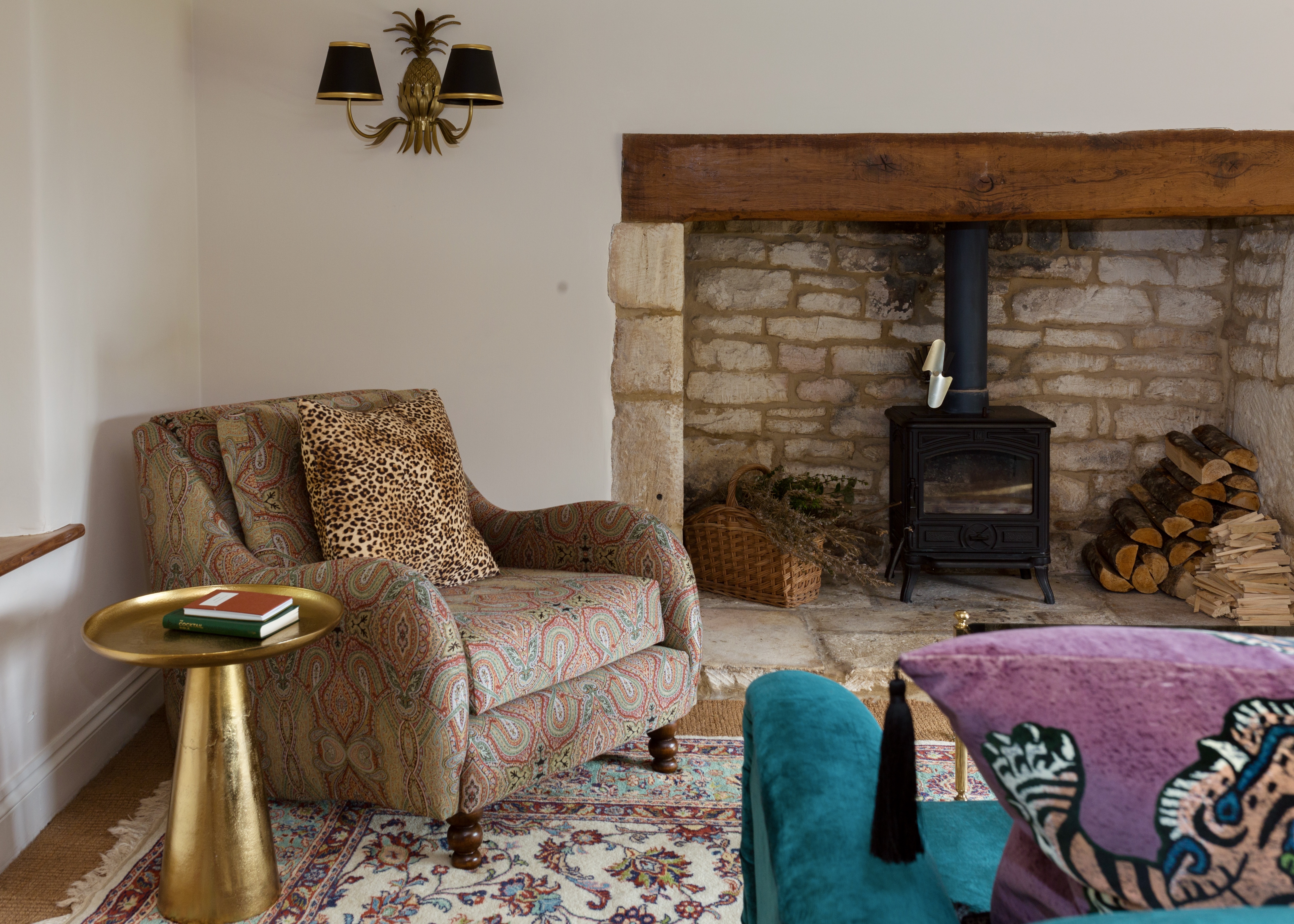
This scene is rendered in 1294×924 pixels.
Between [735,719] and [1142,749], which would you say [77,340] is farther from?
[1142,749]

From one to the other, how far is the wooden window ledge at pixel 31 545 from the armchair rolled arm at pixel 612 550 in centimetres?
97

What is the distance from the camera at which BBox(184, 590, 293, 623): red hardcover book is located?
181 cm

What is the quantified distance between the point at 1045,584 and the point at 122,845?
2.96 metres

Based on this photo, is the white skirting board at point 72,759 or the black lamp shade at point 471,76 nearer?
the white skirting board at point 72,759

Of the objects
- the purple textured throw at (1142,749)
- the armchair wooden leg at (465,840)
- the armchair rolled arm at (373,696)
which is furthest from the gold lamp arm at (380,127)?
the purple textured throw at (1142,749)

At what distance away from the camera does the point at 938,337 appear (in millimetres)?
4074

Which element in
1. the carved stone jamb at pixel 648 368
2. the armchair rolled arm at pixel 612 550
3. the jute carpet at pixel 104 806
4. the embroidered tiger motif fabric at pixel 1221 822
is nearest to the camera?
the embroidered tiger motif fabric at pixel 1221 822

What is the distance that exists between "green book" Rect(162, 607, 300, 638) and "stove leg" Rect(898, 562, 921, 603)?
243cm

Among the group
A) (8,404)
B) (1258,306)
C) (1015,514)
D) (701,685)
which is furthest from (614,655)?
(1258,306)

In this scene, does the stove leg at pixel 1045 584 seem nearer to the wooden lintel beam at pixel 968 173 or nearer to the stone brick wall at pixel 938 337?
the stone brick wall at pixel 938 337

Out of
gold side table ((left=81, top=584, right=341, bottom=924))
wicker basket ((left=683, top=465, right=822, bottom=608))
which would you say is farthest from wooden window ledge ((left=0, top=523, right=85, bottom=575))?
wicker basket ((left=683, top=465, right=822, bottom=608))

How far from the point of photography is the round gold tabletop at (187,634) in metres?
1.71

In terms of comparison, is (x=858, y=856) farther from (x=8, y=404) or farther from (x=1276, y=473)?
(x=1276, y=473)

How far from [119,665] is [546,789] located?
118cm
